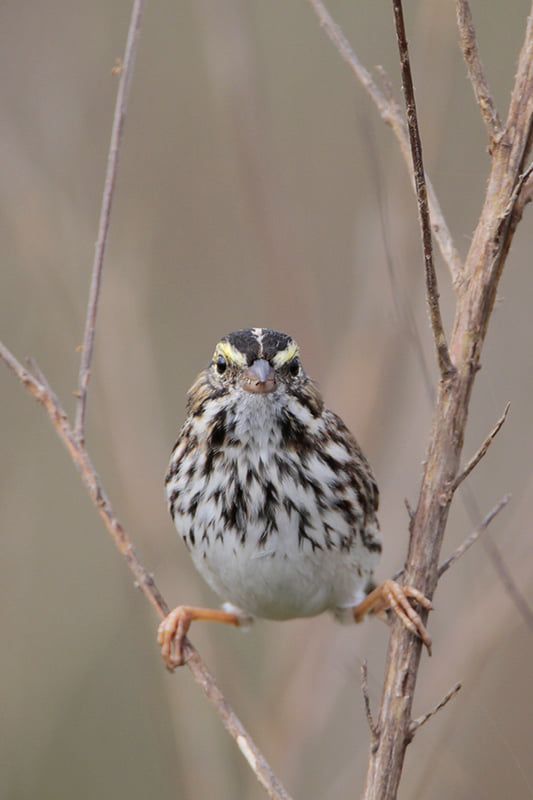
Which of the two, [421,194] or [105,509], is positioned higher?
[421,194]

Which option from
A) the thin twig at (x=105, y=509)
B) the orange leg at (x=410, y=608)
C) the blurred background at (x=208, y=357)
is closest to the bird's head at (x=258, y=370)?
the blurred background at (x=208, y=357)

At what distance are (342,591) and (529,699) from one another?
2238 mm

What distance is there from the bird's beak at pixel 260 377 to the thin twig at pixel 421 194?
0.78 m

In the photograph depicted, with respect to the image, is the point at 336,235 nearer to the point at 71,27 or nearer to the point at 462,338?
the point at 71,27

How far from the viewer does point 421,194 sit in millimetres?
2926

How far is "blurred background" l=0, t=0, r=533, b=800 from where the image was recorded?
494cm

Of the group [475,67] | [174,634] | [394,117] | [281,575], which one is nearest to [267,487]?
[281,575]

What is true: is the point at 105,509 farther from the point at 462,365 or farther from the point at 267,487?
the point at 462,365

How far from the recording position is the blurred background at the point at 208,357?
4.94 metres

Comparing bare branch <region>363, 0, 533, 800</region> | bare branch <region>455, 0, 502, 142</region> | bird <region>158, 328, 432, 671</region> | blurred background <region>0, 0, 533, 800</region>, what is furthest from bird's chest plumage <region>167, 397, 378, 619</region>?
bare branch <region>455, 0, 502, 142</region>

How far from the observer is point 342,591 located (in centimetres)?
451

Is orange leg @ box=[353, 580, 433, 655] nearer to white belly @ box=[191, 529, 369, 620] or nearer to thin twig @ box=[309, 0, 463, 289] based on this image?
white belly @ box=[191, 529, 369, 620]

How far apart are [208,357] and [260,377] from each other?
2.98 meters

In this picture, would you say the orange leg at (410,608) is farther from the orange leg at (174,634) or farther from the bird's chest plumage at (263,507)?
the orange leg at (174,634)
